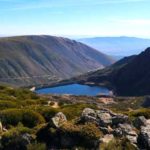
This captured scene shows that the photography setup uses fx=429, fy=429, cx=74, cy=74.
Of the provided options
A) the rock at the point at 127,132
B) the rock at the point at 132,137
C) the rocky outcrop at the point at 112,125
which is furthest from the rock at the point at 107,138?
the rock at the point at 132,137

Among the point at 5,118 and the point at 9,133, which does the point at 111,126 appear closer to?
the point at 9,133

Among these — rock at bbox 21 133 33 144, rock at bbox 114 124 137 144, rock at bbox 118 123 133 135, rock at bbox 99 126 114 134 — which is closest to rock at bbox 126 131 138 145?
rock at bbox 114 124 137 144

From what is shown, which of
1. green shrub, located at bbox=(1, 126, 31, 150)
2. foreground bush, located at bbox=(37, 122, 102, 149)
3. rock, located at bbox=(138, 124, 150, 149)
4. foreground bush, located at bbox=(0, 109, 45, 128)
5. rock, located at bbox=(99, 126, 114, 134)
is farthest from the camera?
foreground bush, located at bbox=(0, 109, 45, 128)

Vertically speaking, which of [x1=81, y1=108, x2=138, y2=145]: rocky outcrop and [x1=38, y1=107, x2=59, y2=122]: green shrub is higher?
[x1=81, y1=108, x2=138, y2=145]: rocky outcrop

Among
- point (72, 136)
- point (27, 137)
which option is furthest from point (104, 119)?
point (27, 137)

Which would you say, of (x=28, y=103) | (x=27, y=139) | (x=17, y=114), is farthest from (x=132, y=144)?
(x=28, y=103)

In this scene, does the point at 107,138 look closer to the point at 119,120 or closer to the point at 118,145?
the point at 118,145

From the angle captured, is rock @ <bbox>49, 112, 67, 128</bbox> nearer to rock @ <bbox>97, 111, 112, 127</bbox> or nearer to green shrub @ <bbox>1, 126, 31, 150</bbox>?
green shrub @ <bbox>1, 126, 31, 150</bbox>

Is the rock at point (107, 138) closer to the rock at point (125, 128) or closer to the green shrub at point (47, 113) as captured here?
the rock at point (125, 128)
